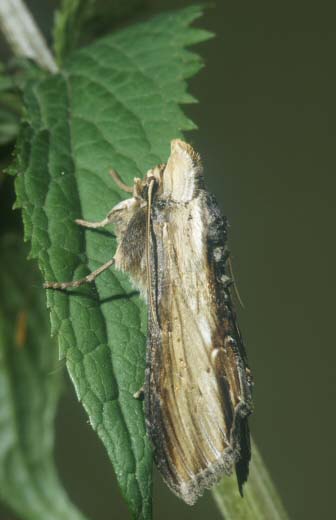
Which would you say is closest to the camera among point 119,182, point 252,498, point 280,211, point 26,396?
point 252,498

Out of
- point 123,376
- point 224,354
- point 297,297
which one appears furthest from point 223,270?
point 297,297

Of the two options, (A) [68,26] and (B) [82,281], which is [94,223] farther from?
(A) [68,26]

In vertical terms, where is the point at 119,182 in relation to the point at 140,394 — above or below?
above

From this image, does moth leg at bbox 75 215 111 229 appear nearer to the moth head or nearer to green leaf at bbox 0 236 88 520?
the moth head

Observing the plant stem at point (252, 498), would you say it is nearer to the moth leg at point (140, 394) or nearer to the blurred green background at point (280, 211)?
the moth leg at point (140, 394)

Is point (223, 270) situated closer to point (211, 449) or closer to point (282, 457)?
point (211, 449)

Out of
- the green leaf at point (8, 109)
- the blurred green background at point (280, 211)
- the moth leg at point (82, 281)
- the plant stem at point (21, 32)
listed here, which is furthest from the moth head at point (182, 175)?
the blurred green background at point (280, 211)

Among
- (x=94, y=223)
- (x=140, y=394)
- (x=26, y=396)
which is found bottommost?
(x=140, y=394)

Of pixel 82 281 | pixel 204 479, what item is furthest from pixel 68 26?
pixel 204 479

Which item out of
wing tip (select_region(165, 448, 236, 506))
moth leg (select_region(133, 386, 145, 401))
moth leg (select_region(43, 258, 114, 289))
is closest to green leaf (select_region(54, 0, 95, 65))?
moth leg (select_region(43, 258, 114, 289))
